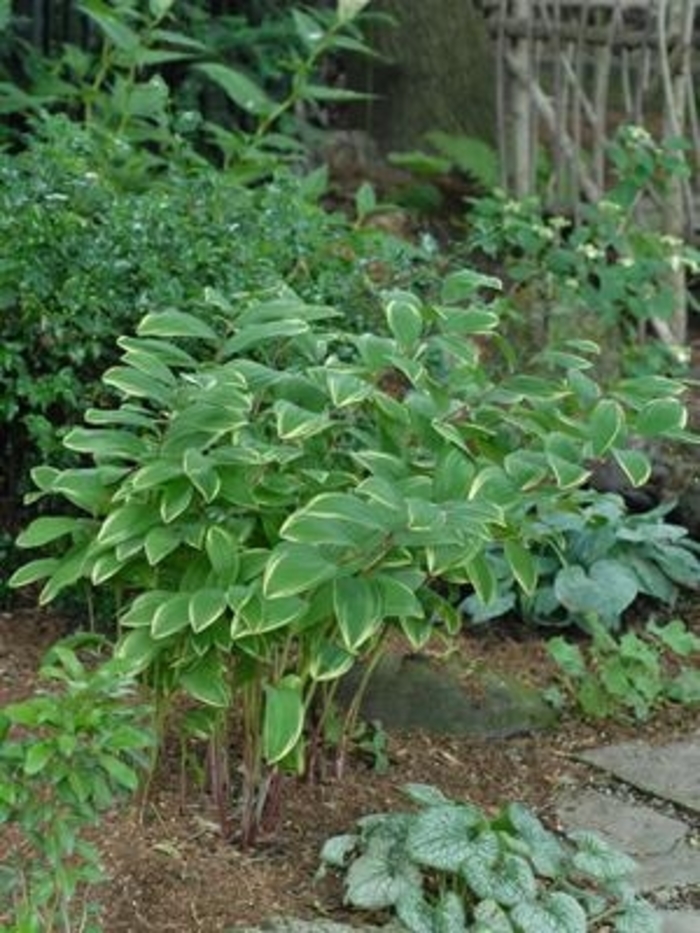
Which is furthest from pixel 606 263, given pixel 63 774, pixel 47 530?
pixel 63 774

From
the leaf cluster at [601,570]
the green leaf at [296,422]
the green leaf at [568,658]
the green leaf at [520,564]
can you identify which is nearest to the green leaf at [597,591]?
the leaf cluster at [601,570]

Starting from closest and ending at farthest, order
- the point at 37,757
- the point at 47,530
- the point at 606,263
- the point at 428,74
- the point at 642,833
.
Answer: the point at 37,757 < the point at 47,530 < the point at 642,833 < the point at 606,263 < the point at 428,74

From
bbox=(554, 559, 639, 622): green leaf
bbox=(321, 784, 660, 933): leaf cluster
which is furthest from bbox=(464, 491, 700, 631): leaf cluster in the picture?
bbox=(321, 784, 660, 933): leaf cluster

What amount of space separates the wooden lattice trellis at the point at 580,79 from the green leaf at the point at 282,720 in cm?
367

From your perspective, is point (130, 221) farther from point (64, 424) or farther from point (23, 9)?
point (23, 9)

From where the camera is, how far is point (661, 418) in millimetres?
3934

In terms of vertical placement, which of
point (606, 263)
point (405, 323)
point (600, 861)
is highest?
point (405, 323)

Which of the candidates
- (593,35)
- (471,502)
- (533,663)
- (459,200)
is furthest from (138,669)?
(459,200)

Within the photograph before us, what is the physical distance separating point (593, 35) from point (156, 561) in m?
4.03

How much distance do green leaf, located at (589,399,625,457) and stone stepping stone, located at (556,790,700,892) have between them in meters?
0.95

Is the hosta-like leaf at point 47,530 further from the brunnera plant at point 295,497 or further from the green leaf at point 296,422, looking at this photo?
the green leaf at point 296,422

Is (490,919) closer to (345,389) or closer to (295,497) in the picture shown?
(295,497)

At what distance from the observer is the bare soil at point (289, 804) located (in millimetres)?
3791

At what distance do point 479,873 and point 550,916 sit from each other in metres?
0.16
